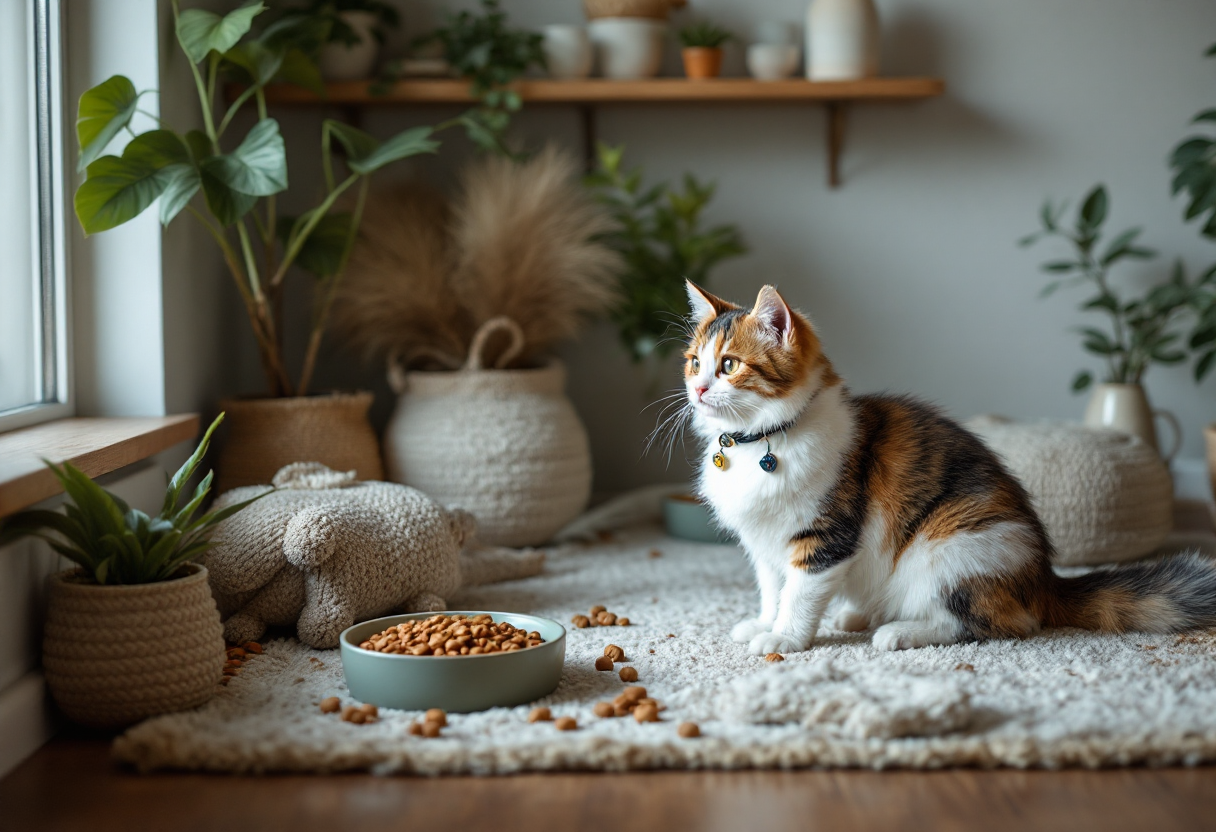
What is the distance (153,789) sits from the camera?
1.25m

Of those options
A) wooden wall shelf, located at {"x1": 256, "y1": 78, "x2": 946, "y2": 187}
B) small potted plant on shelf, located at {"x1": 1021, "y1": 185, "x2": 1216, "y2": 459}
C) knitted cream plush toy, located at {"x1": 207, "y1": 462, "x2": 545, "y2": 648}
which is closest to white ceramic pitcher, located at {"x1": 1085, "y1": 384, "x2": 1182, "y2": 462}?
small potted plant on shelf, located at {"x1": 1021, "y1": 185, "x2": 1216, "y2": 459}

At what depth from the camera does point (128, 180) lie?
72.1 inches

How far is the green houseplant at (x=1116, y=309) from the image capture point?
274cm

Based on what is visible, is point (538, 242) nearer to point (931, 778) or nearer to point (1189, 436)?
point (931, 778)

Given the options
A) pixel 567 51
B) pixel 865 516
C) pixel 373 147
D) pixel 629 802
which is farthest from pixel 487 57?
pixel 629 802

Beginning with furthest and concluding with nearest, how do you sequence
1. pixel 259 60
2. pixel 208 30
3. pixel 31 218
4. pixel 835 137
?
pixel 835 137 < pixel 259 60 < pixel 208 30 < pixel 31 218

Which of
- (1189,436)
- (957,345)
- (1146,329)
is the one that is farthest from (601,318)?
(1189,436)

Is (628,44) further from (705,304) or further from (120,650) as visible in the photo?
(120,650)

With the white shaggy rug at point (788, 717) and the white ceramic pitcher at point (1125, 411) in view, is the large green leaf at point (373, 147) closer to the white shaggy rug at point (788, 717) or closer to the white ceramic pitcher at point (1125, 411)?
the white shaggy rug at point (788, 717)

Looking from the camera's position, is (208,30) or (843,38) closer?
(208,30)

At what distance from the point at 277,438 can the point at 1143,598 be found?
171 centimetres

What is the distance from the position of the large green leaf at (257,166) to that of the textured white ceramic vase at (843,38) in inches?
57.2

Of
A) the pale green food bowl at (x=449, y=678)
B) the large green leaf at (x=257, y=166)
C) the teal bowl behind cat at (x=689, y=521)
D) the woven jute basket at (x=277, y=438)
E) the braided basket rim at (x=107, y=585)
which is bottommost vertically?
the teal bowl behind cat at (x=689, y=521)

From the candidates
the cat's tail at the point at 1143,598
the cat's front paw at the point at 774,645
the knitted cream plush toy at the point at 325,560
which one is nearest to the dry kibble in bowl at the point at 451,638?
the knitted cream plush toy at the point at 325,560
